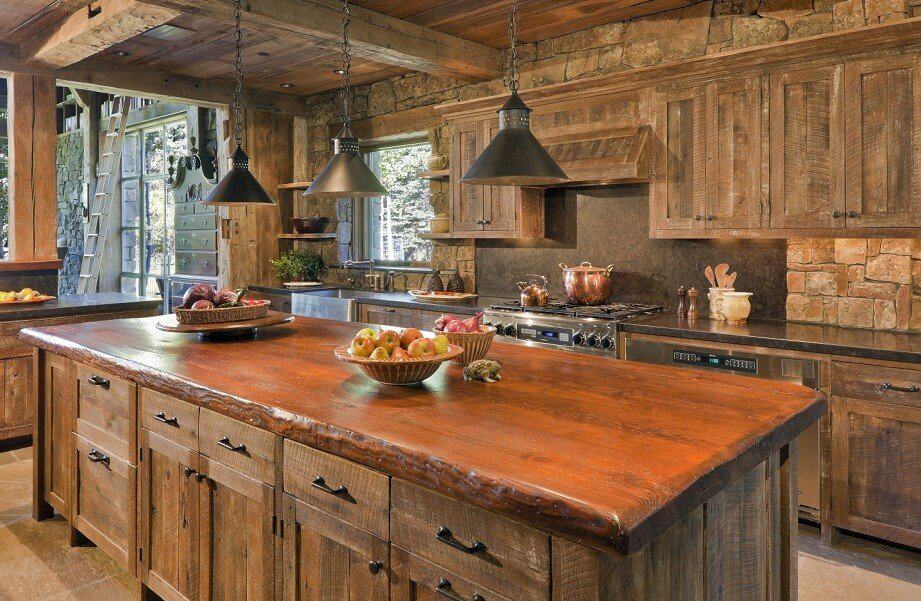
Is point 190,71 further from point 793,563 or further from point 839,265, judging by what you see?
point 793,563

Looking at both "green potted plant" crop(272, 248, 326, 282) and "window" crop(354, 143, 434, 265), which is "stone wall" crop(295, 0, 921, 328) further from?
"green potted plant" crop(272, 248, 326, 282)

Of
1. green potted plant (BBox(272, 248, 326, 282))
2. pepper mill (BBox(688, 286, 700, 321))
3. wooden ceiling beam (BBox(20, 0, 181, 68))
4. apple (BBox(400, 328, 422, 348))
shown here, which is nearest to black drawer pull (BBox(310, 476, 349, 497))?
apple (BBox(400, 328, 422, 348))

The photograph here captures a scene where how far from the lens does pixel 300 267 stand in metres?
6.90

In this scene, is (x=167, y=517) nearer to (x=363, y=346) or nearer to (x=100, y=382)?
(x=100, y=382)

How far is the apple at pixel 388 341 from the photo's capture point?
215 centimetres

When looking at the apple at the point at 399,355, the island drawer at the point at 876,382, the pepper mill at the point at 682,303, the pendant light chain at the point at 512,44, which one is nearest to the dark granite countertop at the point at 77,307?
the pendant light chain at the point at 512,44

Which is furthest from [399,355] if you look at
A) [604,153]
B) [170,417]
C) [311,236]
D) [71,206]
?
[71,206]

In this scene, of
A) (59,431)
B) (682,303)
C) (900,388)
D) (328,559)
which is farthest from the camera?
(682,303)

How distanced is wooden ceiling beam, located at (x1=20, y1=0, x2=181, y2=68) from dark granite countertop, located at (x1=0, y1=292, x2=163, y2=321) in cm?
185

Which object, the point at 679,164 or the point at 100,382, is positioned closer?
the point at 100,382

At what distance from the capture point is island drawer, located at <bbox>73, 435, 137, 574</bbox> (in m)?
2.73

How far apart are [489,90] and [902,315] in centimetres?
345

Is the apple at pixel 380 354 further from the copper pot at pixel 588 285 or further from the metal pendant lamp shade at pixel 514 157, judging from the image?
the copper pot at pixel 588 285

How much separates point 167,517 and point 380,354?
45.1 inches
